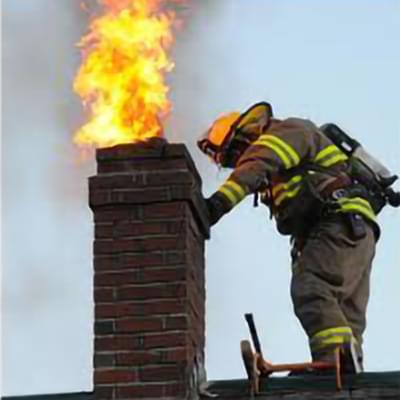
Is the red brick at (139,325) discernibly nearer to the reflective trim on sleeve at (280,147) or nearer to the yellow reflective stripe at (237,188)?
the yellow reflective stripe at (237,188)

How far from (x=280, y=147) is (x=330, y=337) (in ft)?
3.45

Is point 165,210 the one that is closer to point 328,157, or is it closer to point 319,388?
point 319,388

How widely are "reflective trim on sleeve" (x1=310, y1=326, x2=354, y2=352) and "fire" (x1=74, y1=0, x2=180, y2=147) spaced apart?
4.46ft

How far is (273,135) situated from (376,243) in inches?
40.7

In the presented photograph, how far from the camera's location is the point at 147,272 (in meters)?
8.03

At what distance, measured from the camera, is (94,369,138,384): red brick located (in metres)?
7.83

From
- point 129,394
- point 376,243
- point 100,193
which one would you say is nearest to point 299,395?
point 129,394

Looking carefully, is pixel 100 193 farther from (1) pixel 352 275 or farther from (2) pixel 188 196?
(1) pixel 352 275

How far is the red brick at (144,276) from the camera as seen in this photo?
8.01 metres

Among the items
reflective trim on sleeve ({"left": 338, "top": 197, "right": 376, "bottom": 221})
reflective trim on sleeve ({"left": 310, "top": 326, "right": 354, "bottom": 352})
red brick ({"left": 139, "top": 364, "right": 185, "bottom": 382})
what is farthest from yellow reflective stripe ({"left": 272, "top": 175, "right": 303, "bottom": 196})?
red brick ({"left": 139, "top": 364, "right": 185, "bottom": 382})

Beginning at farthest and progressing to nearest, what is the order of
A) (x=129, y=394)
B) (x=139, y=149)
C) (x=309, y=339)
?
(x=309, y=339), (x=139, y=149), (x=129, y=394)

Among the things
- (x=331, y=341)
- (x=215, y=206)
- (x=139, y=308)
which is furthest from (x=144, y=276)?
(x=331, y=341)

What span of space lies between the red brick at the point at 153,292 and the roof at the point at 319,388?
0.51m

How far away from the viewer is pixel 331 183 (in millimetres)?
9336
